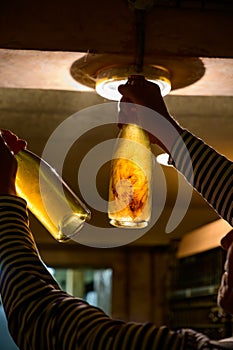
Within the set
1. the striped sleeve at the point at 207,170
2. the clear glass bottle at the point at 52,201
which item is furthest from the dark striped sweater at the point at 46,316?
the striped sleeve at the point at 207,170

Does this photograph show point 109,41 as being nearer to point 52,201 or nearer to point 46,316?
point 52,201

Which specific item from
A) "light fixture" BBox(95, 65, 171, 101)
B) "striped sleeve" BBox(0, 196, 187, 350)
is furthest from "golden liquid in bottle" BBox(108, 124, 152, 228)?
"striped sleeve" BBox(0, 196, 187, 350)

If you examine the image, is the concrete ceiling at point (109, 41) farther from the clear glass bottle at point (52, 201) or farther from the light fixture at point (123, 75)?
the clear glass bottle at point (52, 201)

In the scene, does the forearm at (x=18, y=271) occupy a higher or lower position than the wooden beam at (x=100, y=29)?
lower

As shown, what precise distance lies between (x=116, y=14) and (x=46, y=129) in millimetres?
1355

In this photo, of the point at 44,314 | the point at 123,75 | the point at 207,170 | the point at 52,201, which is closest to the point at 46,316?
the point at 44,314

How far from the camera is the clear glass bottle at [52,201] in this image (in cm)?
112

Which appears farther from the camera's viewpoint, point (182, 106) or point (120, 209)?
point (182, 106)

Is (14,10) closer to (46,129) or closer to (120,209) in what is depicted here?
(120,209)

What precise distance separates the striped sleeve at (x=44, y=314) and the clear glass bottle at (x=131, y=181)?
22 centimetres

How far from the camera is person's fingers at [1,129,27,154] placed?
108cm

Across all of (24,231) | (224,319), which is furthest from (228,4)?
(224,319)

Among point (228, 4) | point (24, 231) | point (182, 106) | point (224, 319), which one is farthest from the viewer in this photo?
point (224, 319)

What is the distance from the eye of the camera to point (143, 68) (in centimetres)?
119
